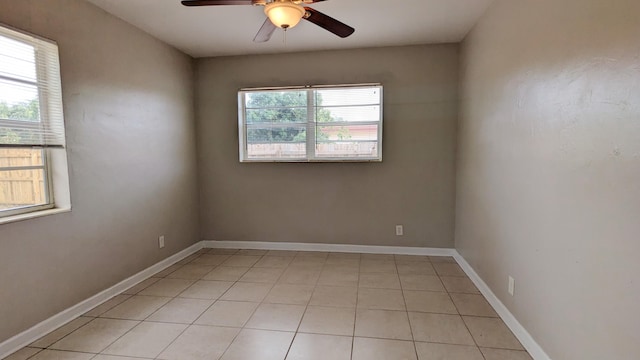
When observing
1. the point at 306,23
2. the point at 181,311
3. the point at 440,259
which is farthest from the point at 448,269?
the point at 306,23

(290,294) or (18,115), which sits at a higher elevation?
(18,115)

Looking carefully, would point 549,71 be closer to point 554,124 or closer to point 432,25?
point 554,124

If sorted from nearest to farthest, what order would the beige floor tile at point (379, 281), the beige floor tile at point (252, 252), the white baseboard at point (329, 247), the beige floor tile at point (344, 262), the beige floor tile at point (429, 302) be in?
the beige floor tile at point (429, 302)
the beige floor tile at point (379, 281)
the beige floor tile at point (344, 262)
the white baseboard at point (329, 247)
the beige floor tile at point (252, 252)

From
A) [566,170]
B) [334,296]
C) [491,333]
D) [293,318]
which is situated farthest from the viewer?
[334,296]

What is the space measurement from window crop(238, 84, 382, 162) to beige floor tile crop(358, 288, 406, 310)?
1537 millimetres

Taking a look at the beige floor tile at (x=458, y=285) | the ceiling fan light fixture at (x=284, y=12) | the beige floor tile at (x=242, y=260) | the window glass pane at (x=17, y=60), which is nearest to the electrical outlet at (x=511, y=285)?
the beige floor tile at (x=458, y=285)

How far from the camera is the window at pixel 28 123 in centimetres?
200

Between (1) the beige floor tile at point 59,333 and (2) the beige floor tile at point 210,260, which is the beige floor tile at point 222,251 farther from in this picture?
(1) the beige floor tile at point 59,333

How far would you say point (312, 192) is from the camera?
3.93 m

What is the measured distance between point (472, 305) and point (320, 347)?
4.41ft

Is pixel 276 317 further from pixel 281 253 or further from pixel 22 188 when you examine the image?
pixel 22 188

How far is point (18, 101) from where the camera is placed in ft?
6.75

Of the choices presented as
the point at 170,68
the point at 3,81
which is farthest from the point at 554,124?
the point at 170,68

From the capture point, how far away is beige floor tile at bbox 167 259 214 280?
321 cm
